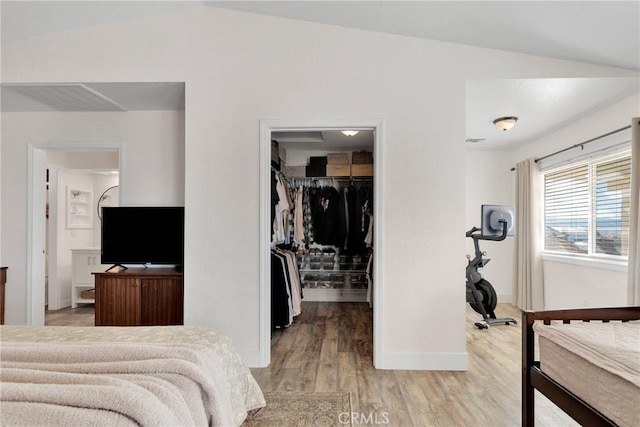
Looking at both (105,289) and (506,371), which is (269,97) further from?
(506,371)

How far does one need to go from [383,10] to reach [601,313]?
2300 mm

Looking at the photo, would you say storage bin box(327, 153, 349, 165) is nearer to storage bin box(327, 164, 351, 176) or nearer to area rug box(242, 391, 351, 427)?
storage bin box(327, 164, 351, 176)

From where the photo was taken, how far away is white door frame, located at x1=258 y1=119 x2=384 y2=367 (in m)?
2.68

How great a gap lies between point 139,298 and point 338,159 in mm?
2985

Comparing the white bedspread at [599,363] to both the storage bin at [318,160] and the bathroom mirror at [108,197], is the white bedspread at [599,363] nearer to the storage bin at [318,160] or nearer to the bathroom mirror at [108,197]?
the storage bin at [318,160]

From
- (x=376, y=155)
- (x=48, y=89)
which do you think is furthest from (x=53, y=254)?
(x=376, y=155)

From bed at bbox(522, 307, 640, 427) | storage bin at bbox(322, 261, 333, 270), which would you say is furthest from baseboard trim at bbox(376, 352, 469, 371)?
storage bin at bbox(322, 261, 333, 270)

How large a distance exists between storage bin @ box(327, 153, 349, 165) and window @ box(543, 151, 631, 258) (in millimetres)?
2605

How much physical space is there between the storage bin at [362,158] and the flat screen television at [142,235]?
2517mm

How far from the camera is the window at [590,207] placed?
318 centimetres

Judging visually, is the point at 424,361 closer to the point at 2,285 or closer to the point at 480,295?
the point at 480,295

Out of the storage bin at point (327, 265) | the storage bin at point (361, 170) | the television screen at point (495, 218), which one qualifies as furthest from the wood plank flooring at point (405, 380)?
the storage bin at point (361, 170)

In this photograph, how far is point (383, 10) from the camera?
239 centimetres

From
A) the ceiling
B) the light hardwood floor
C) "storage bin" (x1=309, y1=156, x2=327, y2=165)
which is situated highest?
the ceiling
